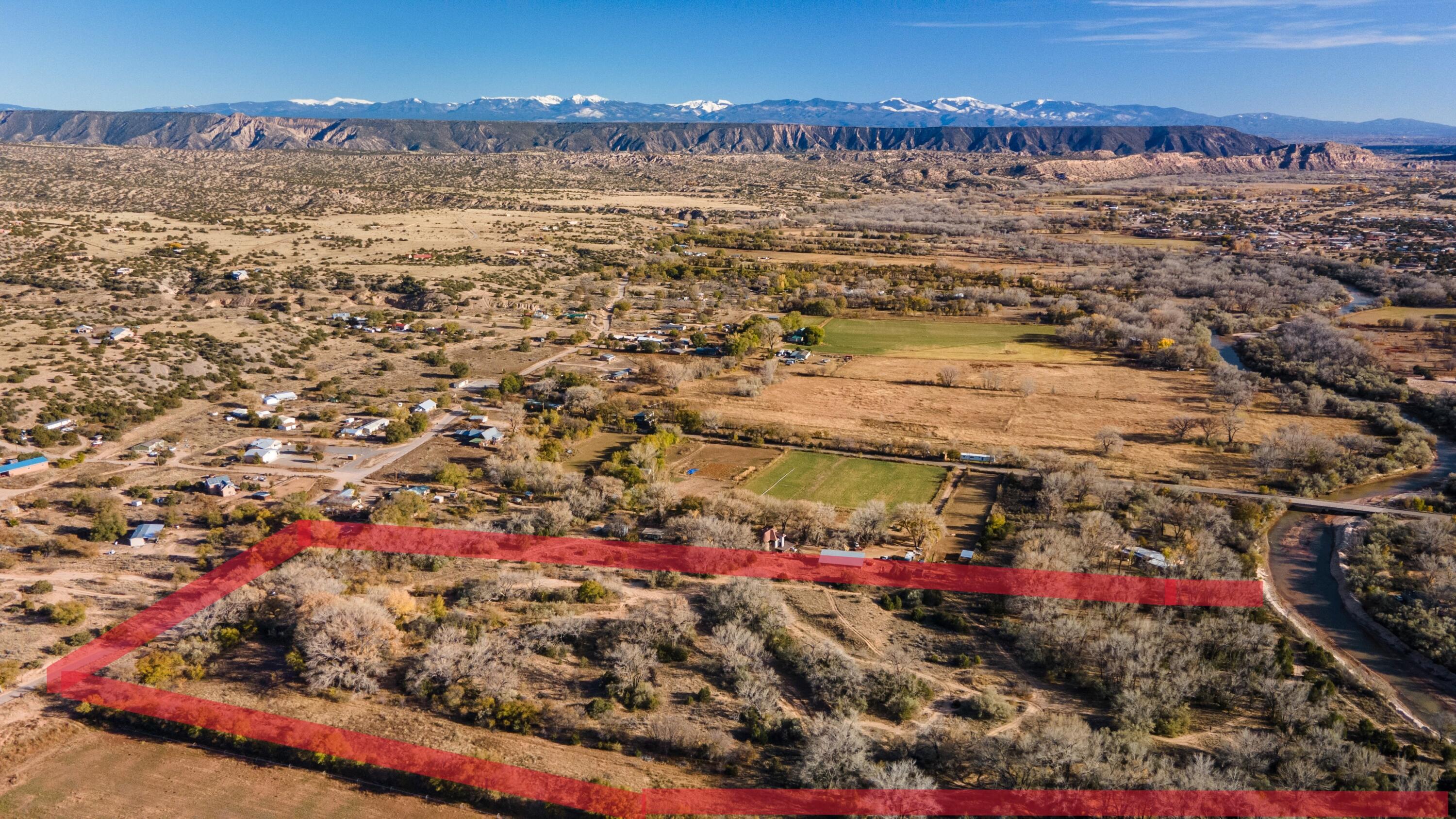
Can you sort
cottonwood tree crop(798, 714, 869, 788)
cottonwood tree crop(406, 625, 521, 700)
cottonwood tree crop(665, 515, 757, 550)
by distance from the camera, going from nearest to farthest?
1. cottonwood tree crop(798, 714, 869, 788)
2. cottonwood tree crop(406, 625, 521, 700)
3. cottonwood tree crop(665, 515, 757, 550)

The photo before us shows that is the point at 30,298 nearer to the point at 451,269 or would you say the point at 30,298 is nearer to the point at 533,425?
the point at 451,269

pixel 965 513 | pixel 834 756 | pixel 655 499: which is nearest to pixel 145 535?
pixel 655 499

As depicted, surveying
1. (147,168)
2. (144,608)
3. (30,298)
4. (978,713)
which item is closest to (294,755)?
(144,608)

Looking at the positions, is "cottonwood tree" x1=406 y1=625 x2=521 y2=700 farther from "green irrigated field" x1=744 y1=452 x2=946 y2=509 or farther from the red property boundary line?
"green irrigated field" x1=744 y1=452 x2=946 y2=509

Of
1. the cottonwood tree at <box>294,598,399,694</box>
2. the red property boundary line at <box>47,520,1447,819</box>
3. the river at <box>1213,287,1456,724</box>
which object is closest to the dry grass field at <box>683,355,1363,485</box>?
the river at <box>1213,287,1456,724</box>

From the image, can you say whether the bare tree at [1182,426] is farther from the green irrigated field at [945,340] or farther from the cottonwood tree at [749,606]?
the cottonwood tree at [749,606]

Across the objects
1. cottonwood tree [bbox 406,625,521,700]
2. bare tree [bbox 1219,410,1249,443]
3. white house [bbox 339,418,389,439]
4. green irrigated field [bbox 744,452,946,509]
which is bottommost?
cottonwood tree [bbox 406,625,521,700]

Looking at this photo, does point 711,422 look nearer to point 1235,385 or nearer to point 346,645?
point 346,645
